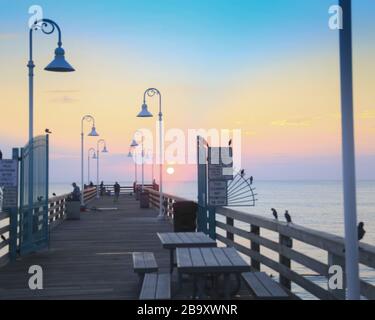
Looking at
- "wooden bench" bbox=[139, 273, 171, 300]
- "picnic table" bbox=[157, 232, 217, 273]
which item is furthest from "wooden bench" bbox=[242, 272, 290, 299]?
"picnic table" bbox=[157, 232, 217, 273]

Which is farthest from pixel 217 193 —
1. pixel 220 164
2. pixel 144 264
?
pixel 144 264

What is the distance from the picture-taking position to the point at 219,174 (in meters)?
13.2

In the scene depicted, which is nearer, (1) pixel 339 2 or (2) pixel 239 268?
(1) pixel 339 2

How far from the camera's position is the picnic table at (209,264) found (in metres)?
6.48

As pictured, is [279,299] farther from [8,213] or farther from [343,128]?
[8,213]

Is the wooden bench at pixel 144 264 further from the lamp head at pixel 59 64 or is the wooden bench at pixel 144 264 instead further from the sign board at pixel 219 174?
the lamp head at pixel 59 64

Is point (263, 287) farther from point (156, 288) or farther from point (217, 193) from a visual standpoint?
point (217, 193)

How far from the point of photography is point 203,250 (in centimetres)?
798

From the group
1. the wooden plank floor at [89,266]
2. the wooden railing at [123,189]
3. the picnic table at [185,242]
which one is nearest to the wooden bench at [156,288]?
the wooden plank floor at [89,266]

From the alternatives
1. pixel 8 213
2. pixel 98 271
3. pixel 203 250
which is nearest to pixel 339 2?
pixel 203 250

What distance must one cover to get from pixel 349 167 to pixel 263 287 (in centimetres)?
264

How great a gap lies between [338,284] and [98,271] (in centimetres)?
531

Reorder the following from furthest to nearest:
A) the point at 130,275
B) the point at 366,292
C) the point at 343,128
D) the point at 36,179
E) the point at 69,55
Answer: the point at 69,55 → the point at 36,179 → the point at 130,275 → the point at 366,292 → the point at 343,128

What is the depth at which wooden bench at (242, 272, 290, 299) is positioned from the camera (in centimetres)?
635
